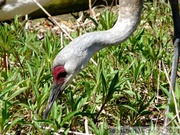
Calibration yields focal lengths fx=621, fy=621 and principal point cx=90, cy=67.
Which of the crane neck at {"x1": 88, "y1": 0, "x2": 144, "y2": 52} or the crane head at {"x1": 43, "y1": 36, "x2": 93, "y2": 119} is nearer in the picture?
the crane head at {"x1": 43, "y1": 36, "x2": 93, "y2": 119}

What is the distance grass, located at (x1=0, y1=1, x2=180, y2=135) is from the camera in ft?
15.0

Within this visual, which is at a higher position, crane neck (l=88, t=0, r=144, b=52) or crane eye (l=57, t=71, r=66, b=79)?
crane neck (l=88, t=0, r=144, b=52)

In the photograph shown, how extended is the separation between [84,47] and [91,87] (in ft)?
1.29

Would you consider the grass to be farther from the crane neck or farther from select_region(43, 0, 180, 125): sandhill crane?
the crane neck

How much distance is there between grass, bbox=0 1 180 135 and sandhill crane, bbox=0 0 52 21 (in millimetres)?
1115

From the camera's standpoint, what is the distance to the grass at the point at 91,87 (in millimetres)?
4570

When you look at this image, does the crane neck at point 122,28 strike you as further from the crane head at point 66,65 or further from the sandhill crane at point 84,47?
the crane head at point 66,65

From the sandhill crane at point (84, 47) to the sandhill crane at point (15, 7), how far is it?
2.43 m

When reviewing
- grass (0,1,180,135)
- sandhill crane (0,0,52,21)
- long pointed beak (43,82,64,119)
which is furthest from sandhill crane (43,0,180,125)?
sandhill crane (0,0,52,21)

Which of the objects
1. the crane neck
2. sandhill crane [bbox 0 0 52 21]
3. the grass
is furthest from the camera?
sandhill crane [bbox 0 0 52 21]

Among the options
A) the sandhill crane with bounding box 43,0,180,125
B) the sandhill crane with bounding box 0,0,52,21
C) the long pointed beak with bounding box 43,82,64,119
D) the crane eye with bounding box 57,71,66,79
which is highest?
the sandhill crane with bounding box 0,0,52,21

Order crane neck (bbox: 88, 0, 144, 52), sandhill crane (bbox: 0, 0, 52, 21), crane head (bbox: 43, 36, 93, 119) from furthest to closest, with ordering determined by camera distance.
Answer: sandhill crane (bbox: 0, 0, 52, 21) → crane neck (bbox: 88, 0, 144, 52) → crane head (bbox: 43, 36, 93, 119)

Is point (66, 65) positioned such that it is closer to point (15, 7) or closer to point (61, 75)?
point (61, 75)

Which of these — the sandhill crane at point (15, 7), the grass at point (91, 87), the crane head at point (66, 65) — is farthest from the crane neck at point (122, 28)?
the sandhill crane at point (15, 7)
